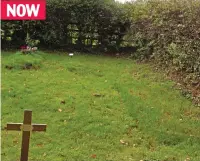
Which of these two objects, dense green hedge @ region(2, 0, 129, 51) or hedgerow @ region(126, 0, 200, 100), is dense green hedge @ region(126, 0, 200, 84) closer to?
hedgerow @ region(126, 0, 200, 100)

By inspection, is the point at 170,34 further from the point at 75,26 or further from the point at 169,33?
the point at 75,26

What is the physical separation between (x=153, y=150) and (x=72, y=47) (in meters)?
7.45

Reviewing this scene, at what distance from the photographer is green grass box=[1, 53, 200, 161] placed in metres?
5.37

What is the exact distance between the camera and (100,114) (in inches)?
264

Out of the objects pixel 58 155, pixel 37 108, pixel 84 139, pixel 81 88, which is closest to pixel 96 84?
pixel 81 88

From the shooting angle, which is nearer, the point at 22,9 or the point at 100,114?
the point at 100,114

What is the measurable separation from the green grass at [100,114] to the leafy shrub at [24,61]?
25cm

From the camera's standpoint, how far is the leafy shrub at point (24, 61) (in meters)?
9.29

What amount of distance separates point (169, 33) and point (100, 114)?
3.75m

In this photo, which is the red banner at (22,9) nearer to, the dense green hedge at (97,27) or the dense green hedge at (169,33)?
the dense green hedge at (97,27)

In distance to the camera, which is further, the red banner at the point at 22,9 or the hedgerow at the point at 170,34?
the red banner at the point at 22,9

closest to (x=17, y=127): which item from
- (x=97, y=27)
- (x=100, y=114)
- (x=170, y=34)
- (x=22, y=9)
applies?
(x=100, y=114)

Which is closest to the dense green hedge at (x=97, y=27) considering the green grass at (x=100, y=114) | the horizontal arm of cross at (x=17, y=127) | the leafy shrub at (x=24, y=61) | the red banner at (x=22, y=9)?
the red banner at (x=22, y=9)

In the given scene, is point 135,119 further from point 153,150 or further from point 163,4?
point 163,4
